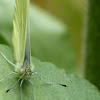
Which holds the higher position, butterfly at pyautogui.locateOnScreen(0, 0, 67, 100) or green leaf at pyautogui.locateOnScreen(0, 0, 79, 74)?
butterfly at pyautogui.locateOnScreen(0, 0, 67, 100)

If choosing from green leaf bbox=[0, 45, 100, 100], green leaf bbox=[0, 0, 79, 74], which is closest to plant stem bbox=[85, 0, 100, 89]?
green leaf bbox=[0, 0, 79, 74]

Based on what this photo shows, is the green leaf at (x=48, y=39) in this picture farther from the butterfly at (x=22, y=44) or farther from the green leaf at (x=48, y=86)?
the green leaf at (x=48, y=86)

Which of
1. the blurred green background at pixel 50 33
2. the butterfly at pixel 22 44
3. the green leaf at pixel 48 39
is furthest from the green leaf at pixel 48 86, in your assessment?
the green leaf at pixel 48 39

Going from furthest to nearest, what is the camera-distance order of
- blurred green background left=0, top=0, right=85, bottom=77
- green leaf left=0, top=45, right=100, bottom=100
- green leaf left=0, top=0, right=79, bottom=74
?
green leaf left=0, top=0, right=79, bottom=74
blurred green background left=0, top=0, right=85, bottom=77
green leaf left=0, top=45, right=100, bottom=100

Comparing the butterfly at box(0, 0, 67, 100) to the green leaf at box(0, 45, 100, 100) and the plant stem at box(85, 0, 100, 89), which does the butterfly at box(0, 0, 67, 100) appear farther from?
the plant stem at box(85, 0, 100, 89)

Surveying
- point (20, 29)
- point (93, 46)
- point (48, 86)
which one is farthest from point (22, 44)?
point (93, 46)

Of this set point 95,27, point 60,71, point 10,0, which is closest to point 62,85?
point 60,71
